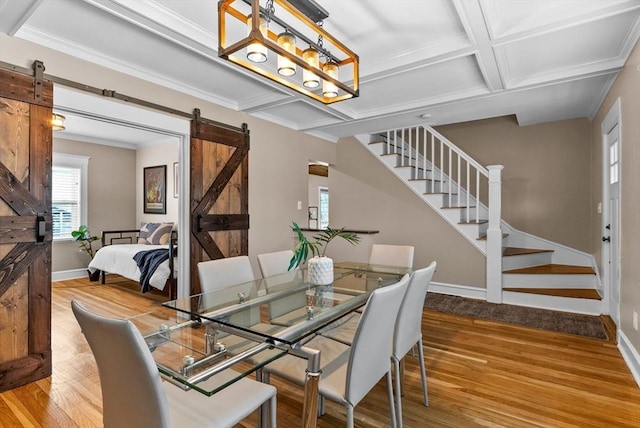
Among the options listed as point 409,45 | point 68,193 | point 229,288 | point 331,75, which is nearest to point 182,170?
point 229,288

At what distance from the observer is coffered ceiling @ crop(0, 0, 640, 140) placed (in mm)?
2150

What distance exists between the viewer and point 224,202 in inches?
151

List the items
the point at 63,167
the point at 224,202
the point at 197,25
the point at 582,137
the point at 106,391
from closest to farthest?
1. the point at 106,391
2. the point at 197,25
3. the point at 224,202
4. the point at 582,137
5. the point at 63,167

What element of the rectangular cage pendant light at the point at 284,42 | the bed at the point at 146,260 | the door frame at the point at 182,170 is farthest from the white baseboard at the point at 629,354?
Answer: the bed at the point at 146,260

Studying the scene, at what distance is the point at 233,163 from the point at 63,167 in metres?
3.98

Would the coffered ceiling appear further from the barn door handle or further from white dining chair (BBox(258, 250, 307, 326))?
white dining chair (BBox(258, 250, 307, 326))

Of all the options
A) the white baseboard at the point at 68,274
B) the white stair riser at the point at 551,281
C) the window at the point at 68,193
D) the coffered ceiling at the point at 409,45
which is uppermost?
the coffered ceiling at the point at 409,45

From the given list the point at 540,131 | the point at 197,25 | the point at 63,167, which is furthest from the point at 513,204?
the point at 63,167

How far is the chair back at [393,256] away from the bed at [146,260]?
2.54m

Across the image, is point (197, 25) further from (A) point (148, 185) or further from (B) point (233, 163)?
(A) point (148, 185)

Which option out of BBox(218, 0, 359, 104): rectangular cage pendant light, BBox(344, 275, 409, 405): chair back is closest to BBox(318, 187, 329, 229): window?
BBox(218, 0, 359, 104): rectangular cage pendant light

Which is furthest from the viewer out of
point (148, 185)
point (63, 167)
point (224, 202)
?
point (148, 185)

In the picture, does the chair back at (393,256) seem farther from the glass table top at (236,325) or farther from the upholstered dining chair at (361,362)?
the upholstered dining chair at (361,362)

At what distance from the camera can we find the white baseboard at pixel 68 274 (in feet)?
18.8
